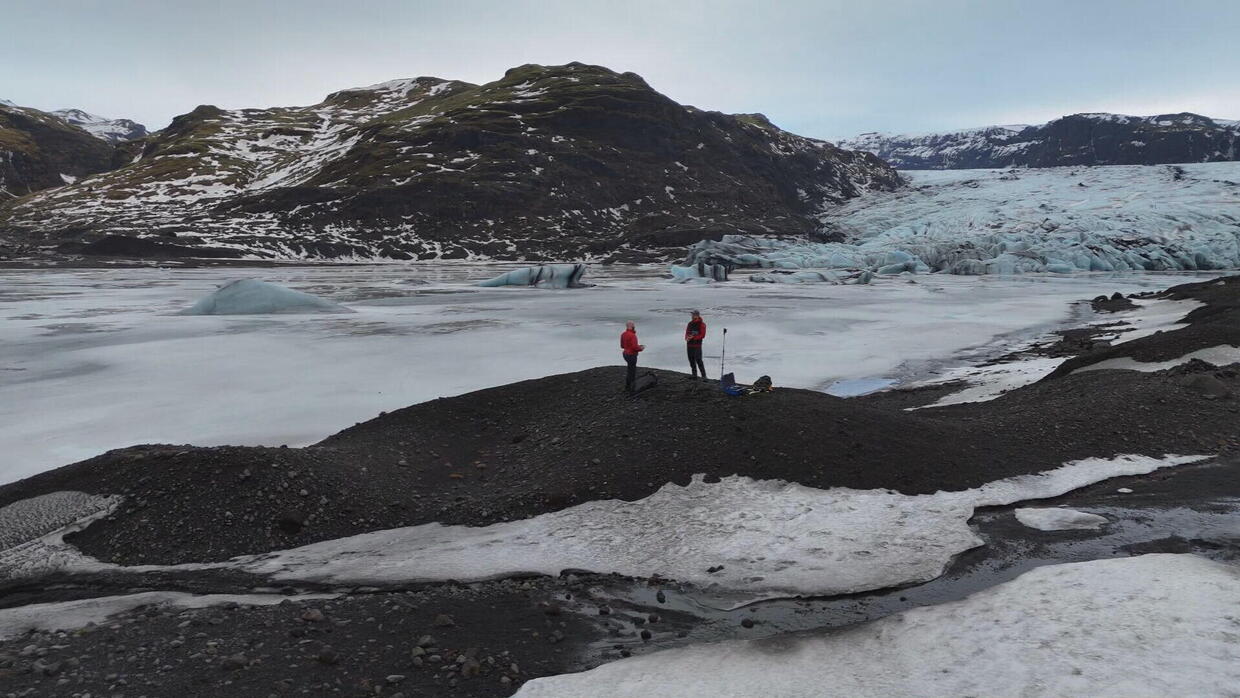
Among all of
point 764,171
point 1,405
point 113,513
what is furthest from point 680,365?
point 764,171

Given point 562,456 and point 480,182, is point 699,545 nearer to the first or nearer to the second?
point 562,456

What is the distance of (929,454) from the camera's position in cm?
1213

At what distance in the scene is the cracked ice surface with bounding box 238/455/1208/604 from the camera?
8.80 m

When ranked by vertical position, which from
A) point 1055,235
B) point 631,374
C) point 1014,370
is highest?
point 1055,235

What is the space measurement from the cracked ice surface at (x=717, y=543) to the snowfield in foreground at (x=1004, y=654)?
3.88ft

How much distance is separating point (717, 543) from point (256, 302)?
30.7 metres

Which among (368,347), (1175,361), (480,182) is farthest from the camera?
(480,182)

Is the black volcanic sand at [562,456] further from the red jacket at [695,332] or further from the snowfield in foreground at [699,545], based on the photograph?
the red jacket at [695,332]

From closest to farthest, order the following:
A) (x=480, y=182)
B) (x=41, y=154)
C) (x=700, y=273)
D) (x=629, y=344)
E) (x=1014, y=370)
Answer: (x=629, y=344), (x=1014, y=370), (x=700, y=273), (x=480, y=182), (x=41, y=154)

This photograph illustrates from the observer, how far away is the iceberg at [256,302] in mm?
33719

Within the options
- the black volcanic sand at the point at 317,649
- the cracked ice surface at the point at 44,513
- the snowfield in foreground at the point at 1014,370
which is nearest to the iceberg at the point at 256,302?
the cracked ice surface at the point at 44,513

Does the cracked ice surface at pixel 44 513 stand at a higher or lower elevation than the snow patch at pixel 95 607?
higher

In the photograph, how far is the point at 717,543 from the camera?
9.62 metres

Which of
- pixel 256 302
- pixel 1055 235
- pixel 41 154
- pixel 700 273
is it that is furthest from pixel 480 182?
pixel 41 154
